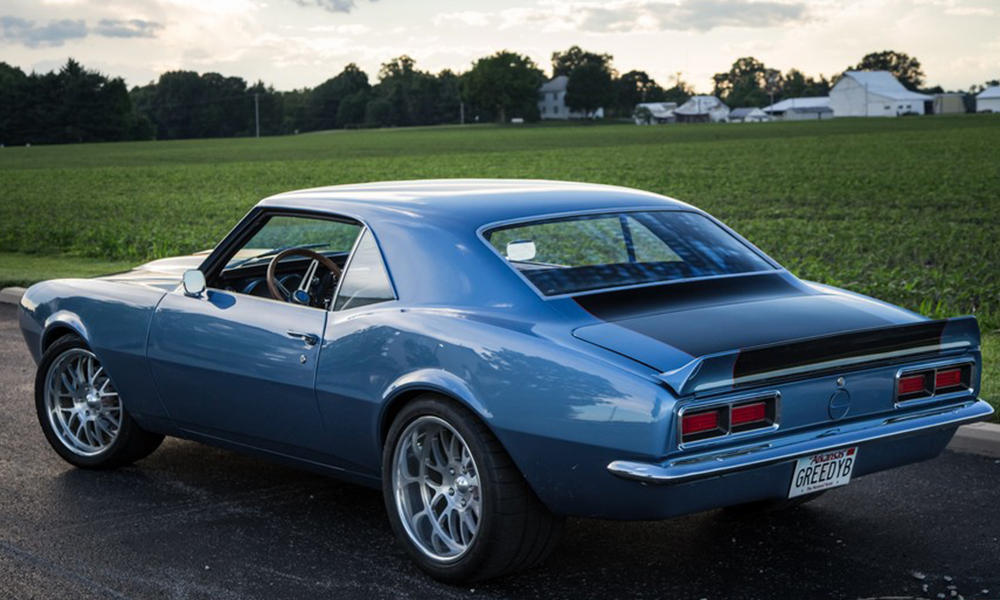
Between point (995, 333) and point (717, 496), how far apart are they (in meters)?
6.84

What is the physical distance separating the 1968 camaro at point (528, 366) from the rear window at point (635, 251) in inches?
0.5

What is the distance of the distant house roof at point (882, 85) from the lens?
176125mm

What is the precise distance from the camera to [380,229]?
5.00 metres

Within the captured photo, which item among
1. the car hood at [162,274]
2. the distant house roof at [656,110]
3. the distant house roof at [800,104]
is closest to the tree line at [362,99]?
the distant house roof at [656,110]

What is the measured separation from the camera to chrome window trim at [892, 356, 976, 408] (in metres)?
4.54

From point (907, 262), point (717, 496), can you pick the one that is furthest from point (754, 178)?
point (717, 496)

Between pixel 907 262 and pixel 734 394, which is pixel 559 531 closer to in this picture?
pixel 734 394

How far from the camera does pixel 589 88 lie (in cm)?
18150

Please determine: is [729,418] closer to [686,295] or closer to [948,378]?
[686,295]

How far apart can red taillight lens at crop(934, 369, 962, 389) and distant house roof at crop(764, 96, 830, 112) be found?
633 ft

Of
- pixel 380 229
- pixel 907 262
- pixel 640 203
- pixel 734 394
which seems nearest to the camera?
pixel 734 394

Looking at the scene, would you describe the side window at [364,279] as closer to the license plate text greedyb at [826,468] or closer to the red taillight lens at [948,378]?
the license plate text greedyb at [826,468]

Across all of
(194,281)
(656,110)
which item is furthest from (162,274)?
(656,110)

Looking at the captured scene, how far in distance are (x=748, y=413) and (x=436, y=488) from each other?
3.95 ft
